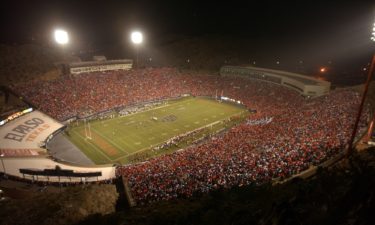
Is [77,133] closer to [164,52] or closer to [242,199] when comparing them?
[242,199]

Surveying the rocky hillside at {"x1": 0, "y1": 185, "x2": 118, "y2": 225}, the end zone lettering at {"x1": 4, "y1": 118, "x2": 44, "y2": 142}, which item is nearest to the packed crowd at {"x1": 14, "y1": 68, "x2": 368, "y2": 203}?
the rocky hillside at {"x1": 0, "y1": 185, "x2": 118, "y2": 225}

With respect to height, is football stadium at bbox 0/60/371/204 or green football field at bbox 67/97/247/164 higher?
football stadium at bbox 0/60/371/204

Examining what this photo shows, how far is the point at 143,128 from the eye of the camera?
133 feet

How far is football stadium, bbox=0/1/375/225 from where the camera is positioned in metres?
12.7

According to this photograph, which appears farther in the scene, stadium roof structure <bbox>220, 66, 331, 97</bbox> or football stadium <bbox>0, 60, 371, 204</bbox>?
stadium roof structure <bbox>220, 66, 331, 97</bbox>

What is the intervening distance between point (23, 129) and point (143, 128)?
1560 centimetres

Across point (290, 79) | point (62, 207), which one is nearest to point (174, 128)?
point (62, 207)

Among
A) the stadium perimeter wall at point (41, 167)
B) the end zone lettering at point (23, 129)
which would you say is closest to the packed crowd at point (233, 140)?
the stadium perimeter wall at point (41, 167)

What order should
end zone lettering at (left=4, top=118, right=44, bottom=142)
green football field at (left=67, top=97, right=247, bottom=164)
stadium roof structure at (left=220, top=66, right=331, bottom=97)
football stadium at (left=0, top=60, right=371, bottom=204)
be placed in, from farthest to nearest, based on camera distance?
stadium roof structure at (left=220, top=66, right=331, bottom=97), green football field at (left=67, top=97, right=247, bottom=164), end zone lettering at (left=4, top=118, right=44, bottom=142), football stadium at (left=0, top=60, right=371, bottom=204)

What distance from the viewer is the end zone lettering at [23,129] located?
31.5 meters

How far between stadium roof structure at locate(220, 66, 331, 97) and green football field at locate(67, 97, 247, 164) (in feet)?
37.6

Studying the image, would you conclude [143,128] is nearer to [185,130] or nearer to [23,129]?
[185,130]

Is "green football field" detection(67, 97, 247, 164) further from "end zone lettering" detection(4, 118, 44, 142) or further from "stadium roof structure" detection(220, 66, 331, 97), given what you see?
"stadium roof structure" detection(220, 66, 331, 97)

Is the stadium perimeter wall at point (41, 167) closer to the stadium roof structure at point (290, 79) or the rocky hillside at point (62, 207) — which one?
the rocky hillside at point (62, 207)
